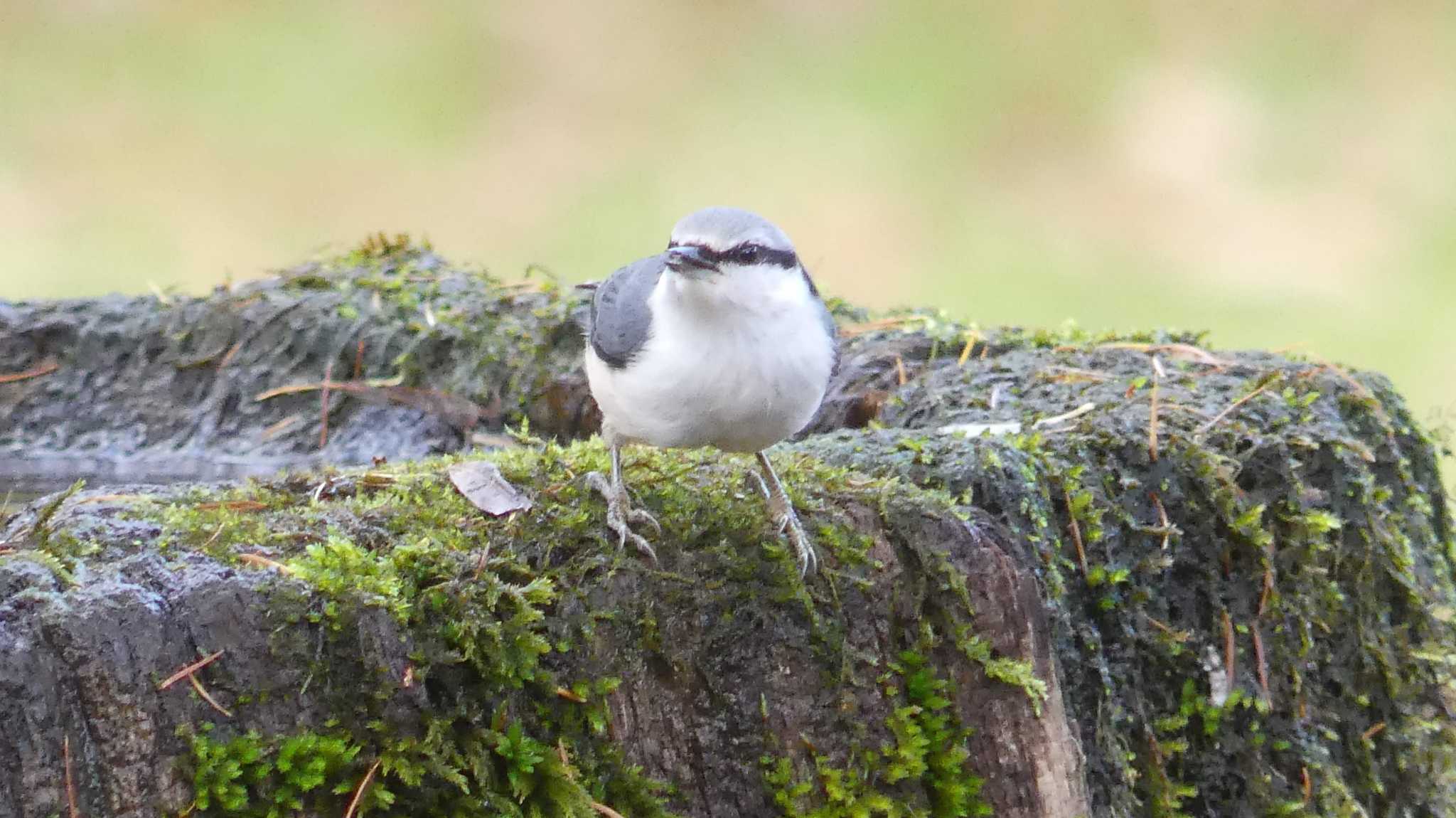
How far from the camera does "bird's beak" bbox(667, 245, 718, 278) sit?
2623 mm

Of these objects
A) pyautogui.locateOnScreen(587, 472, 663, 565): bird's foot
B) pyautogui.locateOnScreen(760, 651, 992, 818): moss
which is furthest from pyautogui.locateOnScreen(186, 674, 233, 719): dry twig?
pyautogui.locateOnScreen(760, 651, 992, 818): moss

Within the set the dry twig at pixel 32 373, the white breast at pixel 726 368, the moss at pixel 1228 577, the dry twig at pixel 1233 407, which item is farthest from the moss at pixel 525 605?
the dry twig at pixel 32 373

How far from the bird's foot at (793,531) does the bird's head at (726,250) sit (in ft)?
1.44

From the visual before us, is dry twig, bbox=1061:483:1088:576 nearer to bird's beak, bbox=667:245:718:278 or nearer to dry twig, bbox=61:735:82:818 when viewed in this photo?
bird's beak, bbox=667:245:718:278

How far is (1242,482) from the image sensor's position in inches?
134

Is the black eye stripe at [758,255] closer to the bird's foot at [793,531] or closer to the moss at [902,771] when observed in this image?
the bird's foot at [793,531]

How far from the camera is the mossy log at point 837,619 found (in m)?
2.04

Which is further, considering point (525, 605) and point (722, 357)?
point (722, 357)

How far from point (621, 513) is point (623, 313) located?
51cm

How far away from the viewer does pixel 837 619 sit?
2.66 meters

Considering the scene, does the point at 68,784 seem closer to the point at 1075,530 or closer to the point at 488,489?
the point at 488,489

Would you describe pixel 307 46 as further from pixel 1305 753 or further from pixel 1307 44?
pixel 1305 753

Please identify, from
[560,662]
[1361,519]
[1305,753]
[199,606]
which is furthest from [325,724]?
[1361,519]

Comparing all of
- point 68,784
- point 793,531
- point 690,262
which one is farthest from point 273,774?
point 690,262
